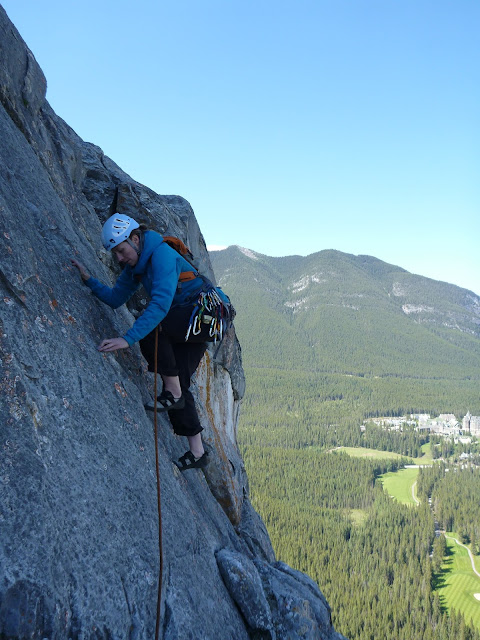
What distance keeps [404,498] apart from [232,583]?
384 ft

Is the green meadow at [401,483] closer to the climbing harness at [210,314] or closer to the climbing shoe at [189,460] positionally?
the climbing shoe at [189,460]

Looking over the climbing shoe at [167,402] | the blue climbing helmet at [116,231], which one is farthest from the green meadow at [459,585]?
the blue climbing helmet at [116,231]

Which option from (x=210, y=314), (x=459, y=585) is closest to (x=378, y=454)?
(x=459, y=585)

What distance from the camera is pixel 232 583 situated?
613cm

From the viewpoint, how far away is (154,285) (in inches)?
211

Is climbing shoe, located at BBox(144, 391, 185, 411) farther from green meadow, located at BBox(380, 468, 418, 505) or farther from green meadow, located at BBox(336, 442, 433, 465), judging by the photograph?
green meadow, located at BBox(336, 442, 433, 465)

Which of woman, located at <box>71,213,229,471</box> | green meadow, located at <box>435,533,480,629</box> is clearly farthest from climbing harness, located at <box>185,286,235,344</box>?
green meadow, located at <box>435,533,480,629</box>

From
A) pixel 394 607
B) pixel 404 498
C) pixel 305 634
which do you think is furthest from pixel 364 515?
pixel 305 634

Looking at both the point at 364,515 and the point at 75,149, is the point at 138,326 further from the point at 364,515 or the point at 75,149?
the point at 364,515

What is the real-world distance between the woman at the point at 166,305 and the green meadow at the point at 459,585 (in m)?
70.6

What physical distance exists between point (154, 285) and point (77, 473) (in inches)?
83.2

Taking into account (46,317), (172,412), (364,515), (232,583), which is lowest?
(364,515)

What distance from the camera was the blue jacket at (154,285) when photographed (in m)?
5.18

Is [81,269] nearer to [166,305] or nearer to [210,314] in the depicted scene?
[166,305]
